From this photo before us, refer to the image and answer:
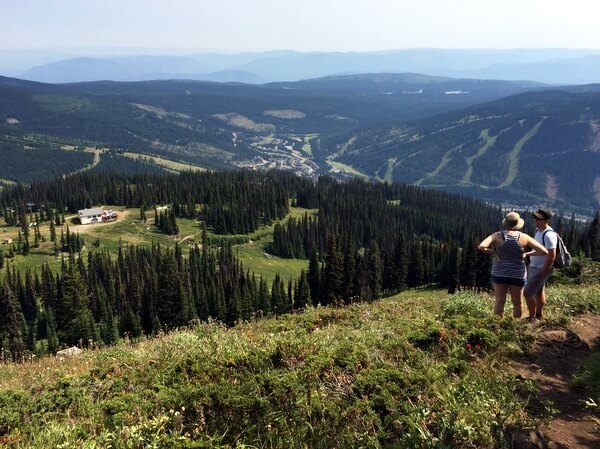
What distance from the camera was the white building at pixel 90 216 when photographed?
169 m

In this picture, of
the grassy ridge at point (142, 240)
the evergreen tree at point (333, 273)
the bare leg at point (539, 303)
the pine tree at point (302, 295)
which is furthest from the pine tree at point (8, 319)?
the bare leg at point (539, 303)

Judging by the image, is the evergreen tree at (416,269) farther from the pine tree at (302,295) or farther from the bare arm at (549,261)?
the bare arm at (549,261)

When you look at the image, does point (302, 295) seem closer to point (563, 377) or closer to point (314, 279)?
point (314, 279)

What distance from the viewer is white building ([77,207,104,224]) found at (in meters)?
169

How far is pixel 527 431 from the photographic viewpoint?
23.2ft

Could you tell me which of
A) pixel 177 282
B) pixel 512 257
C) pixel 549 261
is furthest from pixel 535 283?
pixel 177 282

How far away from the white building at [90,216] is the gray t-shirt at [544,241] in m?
179

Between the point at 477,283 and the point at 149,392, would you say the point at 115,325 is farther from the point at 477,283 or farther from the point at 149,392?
the point at 149,392

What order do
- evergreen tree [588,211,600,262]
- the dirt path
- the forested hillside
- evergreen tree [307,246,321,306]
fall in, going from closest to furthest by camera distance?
the dirt path, the forested hillside, evergreen tree [307,246,321,306], evergreen tree [588,211,600,262]

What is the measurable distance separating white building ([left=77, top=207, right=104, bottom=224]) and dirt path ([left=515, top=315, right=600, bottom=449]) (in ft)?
592

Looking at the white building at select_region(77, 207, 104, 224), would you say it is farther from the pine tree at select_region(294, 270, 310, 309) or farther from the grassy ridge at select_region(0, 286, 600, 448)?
the grassy ridge at select_region(0, 286, 600, 448)

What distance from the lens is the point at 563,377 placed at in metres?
9.62

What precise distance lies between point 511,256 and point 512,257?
55mm

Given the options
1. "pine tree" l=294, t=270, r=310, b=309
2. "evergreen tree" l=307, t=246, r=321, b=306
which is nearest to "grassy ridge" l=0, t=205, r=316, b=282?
"evergreen tree" l=307, t=246, r=321, b=306
